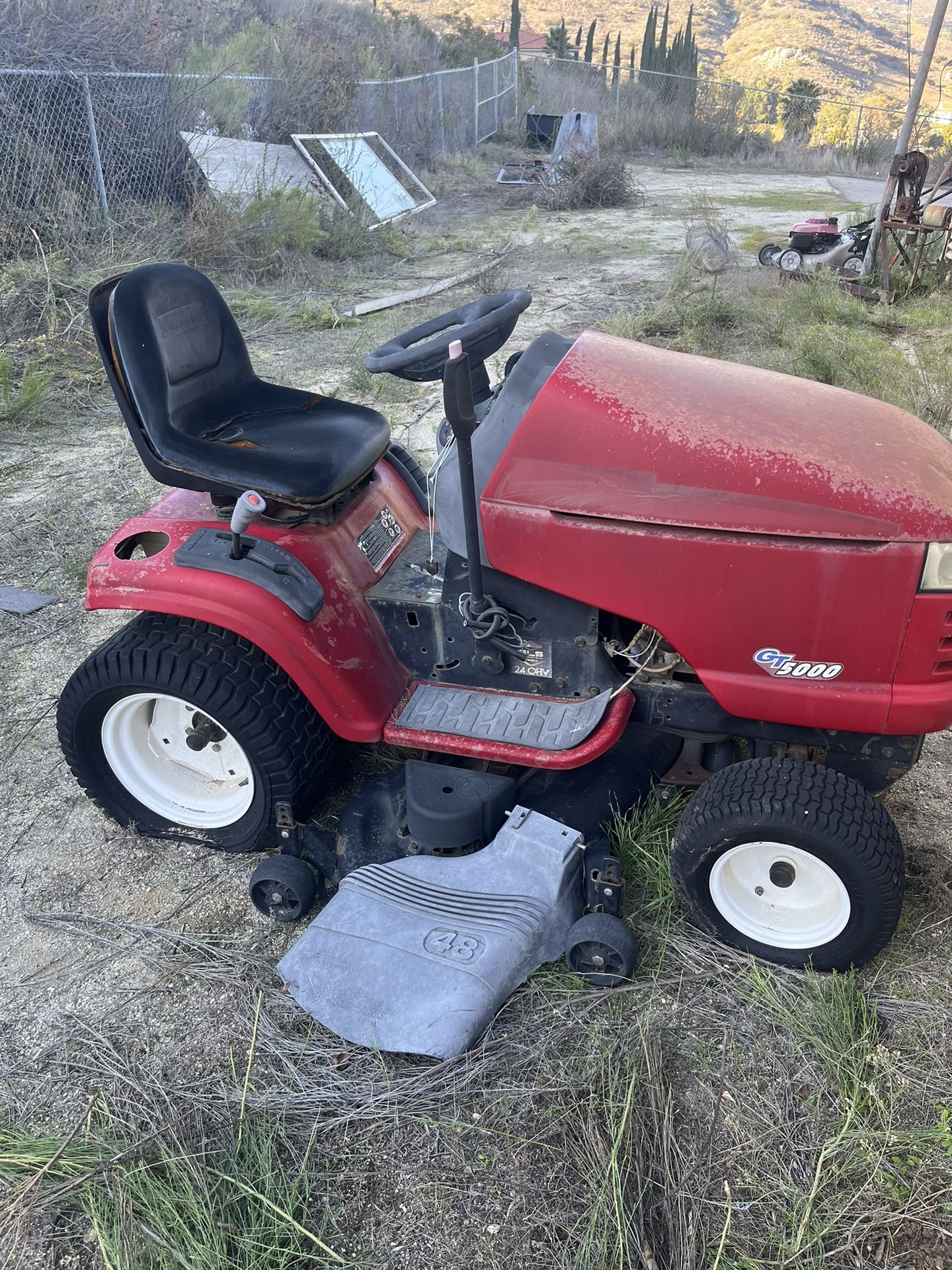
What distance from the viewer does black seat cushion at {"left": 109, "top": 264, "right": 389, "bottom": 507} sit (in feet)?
7.27

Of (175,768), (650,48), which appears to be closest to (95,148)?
(175,768)

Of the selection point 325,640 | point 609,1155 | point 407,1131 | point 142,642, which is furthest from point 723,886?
point 142,642

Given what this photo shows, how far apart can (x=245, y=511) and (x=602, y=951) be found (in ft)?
4.05

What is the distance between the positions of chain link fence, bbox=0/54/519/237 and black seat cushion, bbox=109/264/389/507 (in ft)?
18.0

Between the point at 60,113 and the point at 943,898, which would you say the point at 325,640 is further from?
the point at 60,113

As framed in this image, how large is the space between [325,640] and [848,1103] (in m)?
1.44

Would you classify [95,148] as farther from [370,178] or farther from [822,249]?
[822,249]

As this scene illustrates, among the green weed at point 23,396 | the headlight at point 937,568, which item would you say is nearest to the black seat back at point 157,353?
the headlight at point 937,568

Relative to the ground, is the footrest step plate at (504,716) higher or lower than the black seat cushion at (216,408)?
lower

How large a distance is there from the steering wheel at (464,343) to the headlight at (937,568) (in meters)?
0.96

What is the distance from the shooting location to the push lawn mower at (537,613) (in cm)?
188

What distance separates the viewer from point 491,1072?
1.90 metres

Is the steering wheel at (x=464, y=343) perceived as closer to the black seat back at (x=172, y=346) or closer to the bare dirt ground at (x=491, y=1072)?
the black seat back at (x=172, y=346)

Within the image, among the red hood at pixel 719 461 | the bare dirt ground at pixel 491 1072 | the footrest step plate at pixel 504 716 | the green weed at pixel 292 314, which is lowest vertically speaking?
the green weed at pixel 292 314
